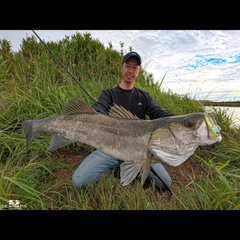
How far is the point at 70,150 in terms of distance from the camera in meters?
4.12

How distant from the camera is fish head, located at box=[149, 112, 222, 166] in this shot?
2020 millimetres

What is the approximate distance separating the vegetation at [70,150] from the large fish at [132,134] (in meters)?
0.30

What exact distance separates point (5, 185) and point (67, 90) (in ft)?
9.90

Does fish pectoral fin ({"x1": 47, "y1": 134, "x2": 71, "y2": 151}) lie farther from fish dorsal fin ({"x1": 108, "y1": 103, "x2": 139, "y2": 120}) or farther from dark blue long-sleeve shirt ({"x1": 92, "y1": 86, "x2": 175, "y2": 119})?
dark blue long-sleeve shirt ({"x1": 92, "y1": 86, "x2": 175, "y2": 119})

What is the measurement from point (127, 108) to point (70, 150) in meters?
1.22

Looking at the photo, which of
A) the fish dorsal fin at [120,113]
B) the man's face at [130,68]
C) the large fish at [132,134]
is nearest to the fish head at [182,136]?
the large fish at [132,134]

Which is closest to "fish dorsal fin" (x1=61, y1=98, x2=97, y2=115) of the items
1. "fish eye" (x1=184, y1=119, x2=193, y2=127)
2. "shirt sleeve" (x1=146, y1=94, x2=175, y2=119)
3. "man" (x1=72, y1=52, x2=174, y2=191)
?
"man" (x1=72, y1=52, x2=174, y2=191)

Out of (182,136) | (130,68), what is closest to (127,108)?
(130,68)

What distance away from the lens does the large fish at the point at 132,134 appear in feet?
6.88

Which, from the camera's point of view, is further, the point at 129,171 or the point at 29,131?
the point at 29,131

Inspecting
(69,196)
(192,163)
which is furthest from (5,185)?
(192,163)

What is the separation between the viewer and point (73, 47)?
7473 mm

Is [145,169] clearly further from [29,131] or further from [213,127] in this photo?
[29,131]

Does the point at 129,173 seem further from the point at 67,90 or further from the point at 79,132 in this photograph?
the point at 67,90
